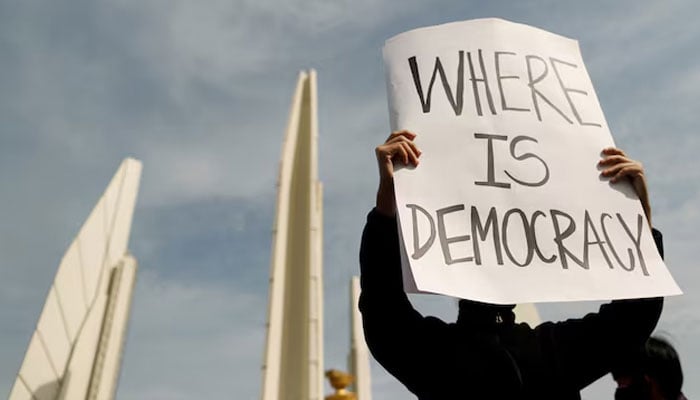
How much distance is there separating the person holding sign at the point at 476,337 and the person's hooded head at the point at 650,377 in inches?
13.7

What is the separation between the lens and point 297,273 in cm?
893

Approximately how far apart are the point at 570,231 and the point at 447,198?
26 cm

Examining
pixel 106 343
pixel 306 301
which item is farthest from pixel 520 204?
pixel 306 301

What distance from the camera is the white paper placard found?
3.50ft

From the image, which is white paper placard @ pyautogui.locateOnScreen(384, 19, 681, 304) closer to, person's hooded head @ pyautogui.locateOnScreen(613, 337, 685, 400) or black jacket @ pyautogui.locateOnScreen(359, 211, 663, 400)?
black jacket @ pyautogui.locateOnScreen(359, 211, 663, 400)

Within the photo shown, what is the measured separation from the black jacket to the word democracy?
11cm

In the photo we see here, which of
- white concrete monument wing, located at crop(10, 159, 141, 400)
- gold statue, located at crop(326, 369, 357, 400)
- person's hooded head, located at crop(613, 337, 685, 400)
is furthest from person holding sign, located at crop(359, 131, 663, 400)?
white concrete monument wing, located at crop(10, 159, 141, 400)

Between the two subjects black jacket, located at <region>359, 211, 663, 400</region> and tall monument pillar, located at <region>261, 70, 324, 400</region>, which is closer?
black jacket, located at <region>359, 211, 663, 400</region>

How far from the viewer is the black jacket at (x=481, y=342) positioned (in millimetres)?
1067

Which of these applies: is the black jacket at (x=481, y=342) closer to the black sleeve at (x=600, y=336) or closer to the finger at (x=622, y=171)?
the black sleeve at (x=600, y=336)

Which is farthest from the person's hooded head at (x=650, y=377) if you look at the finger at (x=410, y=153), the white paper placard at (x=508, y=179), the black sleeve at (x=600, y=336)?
the finger at (x=410, y=153)

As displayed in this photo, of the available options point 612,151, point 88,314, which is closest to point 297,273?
point 88,314

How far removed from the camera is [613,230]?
117 cm

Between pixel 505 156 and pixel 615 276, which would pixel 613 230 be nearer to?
pixel 615 276
